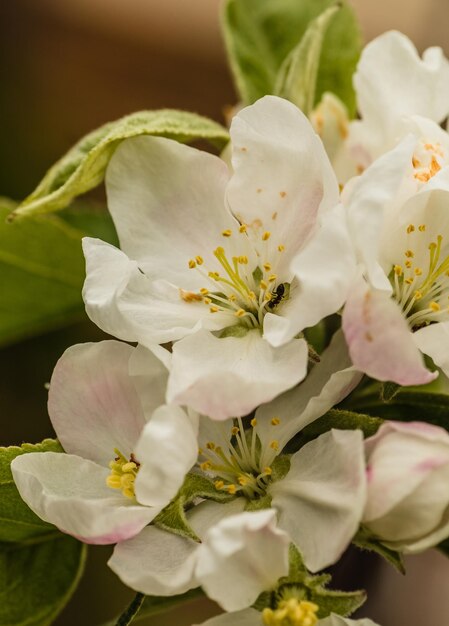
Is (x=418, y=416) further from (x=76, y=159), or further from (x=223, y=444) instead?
(x=76, y=159)

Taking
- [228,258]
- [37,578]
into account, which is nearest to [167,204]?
[228,258]

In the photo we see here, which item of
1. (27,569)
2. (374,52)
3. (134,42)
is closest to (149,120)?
(374,52)

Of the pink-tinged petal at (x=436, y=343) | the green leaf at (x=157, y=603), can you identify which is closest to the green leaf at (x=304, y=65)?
the pink-tinged petal at (x=436, y=343)

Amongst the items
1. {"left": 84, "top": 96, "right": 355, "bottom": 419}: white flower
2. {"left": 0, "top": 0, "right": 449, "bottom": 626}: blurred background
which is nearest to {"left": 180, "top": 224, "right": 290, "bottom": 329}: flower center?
{"left": 84, "top": 96, "right": 355, "bottom": 419}: white flower

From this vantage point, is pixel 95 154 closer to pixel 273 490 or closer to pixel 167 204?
pixel 167 204

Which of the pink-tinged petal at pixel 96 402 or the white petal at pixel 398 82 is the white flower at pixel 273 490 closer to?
the pink-tinged petal at pixel 96 402

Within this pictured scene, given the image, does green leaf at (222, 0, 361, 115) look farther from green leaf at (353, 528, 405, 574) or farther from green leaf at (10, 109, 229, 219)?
green leaf at (353, 528, 405, 574)
